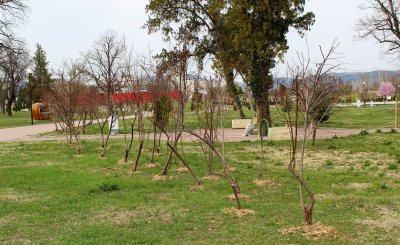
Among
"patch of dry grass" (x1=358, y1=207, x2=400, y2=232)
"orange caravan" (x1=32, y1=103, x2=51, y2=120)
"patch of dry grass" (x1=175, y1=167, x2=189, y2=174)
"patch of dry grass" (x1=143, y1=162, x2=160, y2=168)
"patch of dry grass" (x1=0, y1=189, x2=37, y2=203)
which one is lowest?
"patch of dry grass" (x1=358, y1=207, x2=400, y2=232)

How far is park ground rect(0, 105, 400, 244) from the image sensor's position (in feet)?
19.7

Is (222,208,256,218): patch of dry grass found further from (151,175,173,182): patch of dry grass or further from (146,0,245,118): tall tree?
(146,0,245,118): tall tree

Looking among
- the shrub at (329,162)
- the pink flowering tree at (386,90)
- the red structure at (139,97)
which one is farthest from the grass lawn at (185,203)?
the pink flowering tree at (386,90)

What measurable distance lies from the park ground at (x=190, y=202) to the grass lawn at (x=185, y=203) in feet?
0.05

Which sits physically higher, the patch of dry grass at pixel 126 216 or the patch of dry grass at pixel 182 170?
the patch of dry grass at pixel 182 170

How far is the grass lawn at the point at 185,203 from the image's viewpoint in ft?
19.8

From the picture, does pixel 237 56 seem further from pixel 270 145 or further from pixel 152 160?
pixel 152 160

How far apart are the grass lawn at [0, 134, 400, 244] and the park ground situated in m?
0.02

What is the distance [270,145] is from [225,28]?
12.5m

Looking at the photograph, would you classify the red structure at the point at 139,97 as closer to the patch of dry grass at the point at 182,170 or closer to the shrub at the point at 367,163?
the patch of dry grass at the point at 182,170

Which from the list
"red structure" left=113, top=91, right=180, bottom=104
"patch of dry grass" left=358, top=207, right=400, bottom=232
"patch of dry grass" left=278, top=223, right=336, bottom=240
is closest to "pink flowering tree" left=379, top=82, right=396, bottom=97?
"red structure" left=113, top=91, right=180, bottom=104

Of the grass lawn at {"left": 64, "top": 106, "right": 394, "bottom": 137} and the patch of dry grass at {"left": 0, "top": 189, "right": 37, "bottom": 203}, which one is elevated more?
the grass lawn at {"left": 64, "top": 106, "right": 394, "bottom": 137}

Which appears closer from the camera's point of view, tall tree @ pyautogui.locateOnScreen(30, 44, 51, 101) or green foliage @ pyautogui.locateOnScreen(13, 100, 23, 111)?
tall tree @ pyautogui.locateOnScreen(30, 44, 51, 101)

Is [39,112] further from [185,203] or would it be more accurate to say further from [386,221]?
[386,221]
